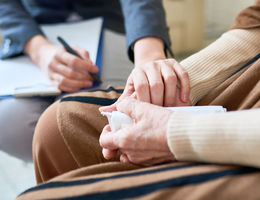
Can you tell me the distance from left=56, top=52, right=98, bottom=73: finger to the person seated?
147 mm

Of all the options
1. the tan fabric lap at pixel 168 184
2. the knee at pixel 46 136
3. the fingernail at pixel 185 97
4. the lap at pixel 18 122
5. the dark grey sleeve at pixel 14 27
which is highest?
the dark grey sleeve at pixel 14 27

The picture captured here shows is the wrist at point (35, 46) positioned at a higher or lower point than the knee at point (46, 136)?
higher

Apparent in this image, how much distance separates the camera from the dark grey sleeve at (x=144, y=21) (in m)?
0.64

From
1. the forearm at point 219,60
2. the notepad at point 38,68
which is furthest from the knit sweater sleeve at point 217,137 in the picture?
the notepad at point 38,68

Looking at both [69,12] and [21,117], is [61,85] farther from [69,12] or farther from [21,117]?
[69,12]

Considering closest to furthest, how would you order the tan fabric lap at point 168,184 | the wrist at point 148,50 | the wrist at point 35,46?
1. the tan fabric lap at point 168,184
2. the wrist at point 148,50
3. the wrist at point 35,46

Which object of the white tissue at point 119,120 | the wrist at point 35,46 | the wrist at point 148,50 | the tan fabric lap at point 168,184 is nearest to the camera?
the tan fabric lap at point 168,184

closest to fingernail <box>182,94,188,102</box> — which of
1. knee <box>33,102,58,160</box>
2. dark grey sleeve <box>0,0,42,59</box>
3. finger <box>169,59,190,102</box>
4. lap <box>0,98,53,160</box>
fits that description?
finger <box>169,59,190,102</box>

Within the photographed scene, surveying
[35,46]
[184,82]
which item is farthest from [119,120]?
[35,46]

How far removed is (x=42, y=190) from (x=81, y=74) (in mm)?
368

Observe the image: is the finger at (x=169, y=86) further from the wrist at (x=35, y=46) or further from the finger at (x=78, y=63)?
the wrist at (x=35, y=46)

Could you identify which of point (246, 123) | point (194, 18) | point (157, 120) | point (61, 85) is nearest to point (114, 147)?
point (157, 120)

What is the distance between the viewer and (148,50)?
1.99 ft

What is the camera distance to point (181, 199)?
0.28 m
